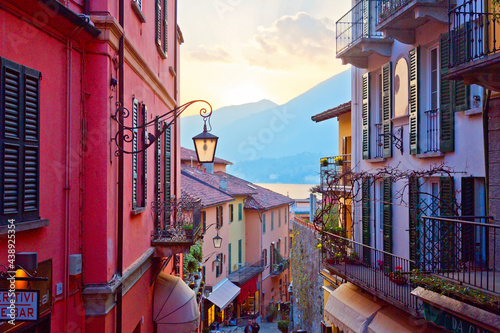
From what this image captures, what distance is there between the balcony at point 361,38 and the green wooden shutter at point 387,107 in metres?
0.50

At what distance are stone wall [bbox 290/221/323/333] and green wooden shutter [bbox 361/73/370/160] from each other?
18.1ft

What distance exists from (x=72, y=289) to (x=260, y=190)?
44.9 meters

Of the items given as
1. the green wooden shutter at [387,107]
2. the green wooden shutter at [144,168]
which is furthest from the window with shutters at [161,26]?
the green wooden shutter at [387,107]

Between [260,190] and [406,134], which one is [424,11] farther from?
[260,190]

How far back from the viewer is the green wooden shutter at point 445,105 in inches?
432

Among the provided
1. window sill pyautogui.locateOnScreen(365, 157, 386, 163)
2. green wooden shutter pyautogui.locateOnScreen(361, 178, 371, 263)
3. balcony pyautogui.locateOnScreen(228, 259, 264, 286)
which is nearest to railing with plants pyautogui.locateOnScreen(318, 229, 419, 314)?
green wooden shutter pyautogui.locateOnScreen(361, 178, 371, 263)

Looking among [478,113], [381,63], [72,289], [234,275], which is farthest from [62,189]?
[234,275]

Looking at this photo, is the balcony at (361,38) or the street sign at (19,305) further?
the balcony at (361,38)

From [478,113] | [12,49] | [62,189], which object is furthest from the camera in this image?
[478,113]

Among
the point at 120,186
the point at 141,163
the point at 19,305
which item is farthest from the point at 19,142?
the point at 141,163

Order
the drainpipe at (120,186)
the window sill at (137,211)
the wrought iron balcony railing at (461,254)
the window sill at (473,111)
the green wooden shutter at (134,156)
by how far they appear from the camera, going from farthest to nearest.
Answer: the window sill at (473,111) → the green wooden shutter at (134,156) → the window sill at (137,211) → the drainpipe at (120,186) → the wrought iron balcony railing at (461,254)

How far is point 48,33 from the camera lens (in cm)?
593

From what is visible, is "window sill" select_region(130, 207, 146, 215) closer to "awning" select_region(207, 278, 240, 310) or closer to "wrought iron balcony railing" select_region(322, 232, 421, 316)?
"wrought iron balcony railing" select_region(322, 232, 421, 316)

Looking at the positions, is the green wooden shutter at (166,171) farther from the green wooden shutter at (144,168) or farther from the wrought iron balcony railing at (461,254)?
the wrought iron balcony railing at (461,254)
